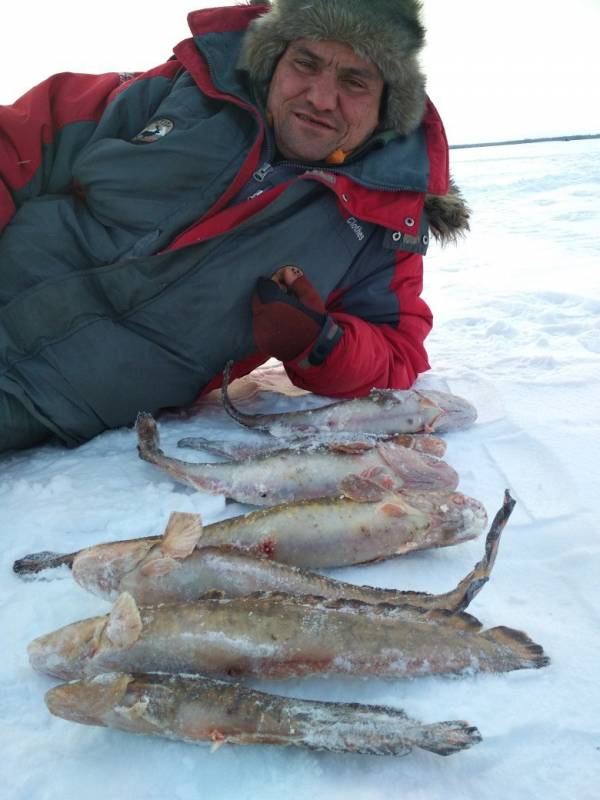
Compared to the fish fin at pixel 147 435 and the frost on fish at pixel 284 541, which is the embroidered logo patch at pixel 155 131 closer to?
the fish fin at pixel 147 435

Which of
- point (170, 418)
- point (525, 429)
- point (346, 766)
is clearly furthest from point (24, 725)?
point (525, 429)

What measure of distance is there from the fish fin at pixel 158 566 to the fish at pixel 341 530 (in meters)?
0.08

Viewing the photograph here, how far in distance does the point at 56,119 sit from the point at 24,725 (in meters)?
2.69

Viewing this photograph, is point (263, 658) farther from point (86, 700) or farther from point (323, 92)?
A: point (323, 92)

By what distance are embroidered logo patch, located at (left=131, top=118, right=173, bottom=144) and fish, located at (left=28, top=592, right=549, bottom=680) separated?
7.26 feet

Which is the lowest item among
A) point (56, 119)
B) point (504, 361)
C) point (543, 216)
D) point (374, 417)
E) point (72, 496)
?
point (543, 216)

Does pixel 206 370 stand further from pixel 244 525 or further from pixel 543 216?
pixel 543 216

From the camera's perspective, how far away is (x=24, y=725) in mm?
1468

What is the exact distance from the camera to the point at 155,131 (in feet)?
9.68

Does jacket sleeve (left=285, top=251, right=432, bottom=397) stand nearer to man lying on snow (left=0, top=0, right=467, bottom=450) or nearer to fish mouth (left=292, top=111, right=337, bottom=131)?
man lying on snow (left=0, top=0, right=467, bottom=450)

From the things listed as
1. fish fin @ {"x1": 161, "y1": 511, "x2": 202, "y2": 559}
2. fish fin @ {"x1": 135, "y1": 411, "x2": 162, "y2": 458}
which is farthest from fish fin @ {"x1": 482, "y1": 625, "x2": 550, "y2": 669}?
fish fin @ {"x1": 135, "y1": 411, "x2": 162, "y2": 458}

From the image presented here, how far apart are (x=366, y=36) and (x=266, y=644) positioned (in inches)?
107

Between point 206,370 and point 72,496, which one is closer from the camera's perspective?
point 72,496

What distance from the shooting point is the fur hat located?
2916 millimetres
